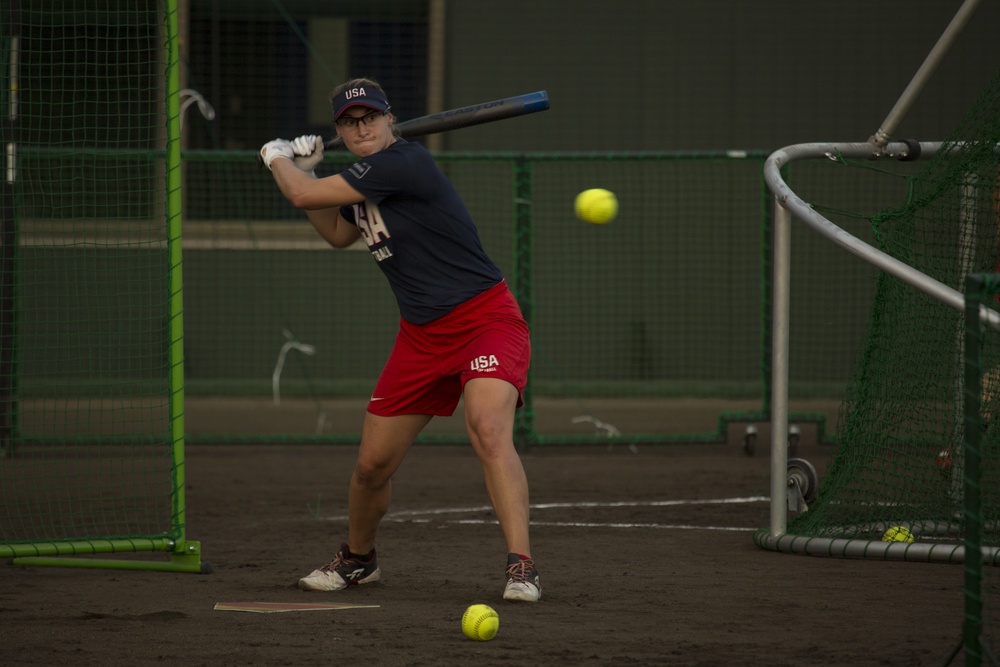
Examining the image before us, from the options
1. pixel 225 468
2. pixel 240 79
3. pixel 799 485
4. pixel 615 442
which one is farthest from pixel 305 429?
pixel 799 485

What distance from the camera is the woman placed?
5.13m

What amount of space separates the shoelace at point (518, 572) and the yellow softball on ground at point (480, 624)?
0.58 meters

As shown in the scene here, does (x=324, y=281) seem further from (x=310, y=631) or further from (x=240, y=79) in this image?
(x=310, y=631)

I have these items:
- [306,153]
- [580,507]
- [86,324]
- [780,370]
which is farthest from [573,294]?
[306,153]

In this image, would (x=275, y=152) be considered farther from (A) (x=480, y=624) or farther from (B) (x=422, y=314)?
(A) (x=480, y=624)

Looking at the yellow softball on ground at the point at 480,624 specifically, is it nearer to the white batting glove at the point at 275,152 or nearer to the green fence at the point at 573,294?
the white batting glove at the point at 275,152

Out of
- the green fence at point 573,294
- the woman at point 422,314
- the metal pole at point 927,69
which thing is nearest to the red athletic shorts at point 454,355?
the woman at point 422,314

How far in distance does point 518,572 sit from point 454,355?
0.94 meters

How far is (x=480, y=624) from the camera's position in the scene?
4.42 meters

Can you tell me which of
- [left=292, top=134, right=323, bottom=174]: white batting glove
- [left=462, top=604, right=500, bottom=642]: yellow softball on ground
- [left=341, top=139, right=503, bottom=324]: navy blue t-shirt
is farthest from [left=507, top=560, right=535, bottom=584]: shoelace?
[left=292, top=134, right=323, bottom=174]: white batting glove

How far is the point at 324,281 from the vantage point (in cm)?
1334

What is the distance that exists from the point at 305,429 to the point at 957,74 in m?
7.66

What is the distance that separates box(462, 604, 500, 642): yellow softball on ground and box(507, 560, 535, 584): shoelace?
1.91ft

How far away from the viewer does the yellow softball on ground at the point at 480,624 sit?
4.42m
